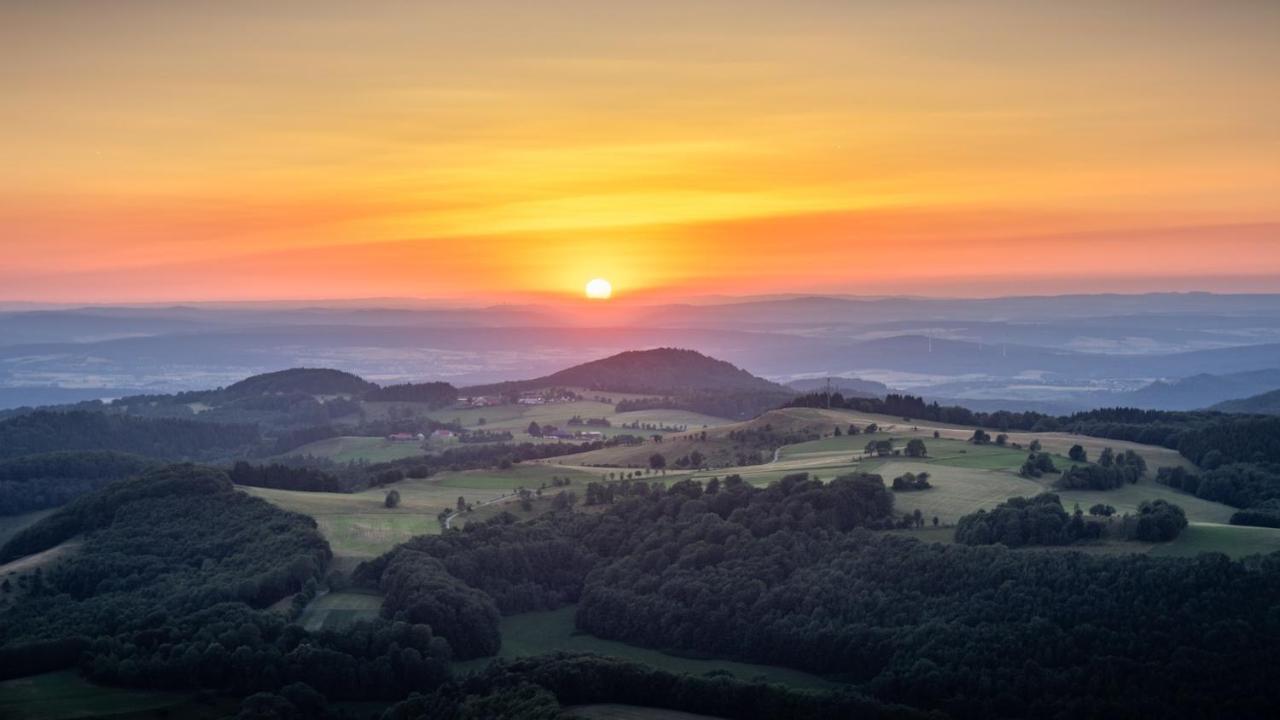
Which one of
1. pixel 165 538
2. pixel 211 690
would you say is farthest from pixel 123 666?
pixel 165 538

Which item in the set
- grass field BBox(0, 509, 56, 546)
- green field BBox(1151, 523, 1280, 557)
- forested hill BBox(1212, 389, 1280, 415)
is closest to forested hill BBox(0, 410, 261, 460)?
grass field BBox(0, 509, 56, 546)

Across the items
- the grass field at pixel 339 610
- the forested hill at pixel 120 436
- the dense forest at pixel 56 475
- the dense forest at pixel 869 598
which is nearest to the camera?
the dense forest at pixel 869 598

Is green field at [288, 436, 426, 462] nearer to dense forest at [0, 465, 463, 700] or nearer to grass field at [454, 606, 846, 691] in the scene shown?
dense forest at [0, 465, 463, 700]

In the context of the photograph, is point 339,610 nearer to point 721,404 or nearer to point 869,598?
point 869,598

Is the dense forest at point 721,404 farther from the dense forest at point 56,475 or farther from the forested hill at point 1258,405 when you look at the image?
the dense forest at point 56,475

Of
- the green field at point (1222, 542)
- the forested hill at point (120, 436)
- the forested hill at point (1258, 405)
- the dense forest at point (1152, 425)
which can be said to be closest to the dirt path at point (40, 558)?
the green field at point (1222, 542)

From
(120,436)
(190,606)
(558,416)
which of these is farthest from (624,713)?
(120,436)
